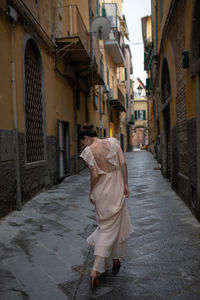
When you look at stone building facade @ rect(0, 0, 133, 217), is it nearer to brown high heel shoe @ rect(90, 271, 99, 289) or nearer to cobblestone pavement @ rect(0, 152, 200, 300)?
cobblestone pavement @ rect(0, 152, 200, 300)

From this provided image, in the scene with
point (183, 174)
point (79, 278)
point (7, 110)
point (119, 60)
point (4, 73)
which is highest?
point (119, 60)

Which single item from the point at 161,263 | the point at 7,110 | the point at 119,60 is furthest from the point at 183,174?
the point at 119,60

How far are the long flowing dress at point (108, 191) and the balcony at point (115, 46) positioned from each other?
19171 mm

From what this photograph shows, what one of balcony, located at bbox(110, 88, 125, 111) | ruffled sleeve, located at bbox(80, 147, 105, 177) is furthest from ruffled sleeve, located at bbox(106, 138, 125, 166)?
balcony, located at bbox(110, 88, 125, 111)

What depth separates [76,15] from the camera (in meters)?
9.97

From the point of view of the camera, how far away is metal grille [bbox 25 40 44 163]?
6832mm

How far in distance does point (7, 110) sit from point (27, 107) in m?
1.39

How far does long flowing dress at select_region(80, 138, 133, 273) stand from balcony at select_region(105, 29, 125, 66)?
1917 cm

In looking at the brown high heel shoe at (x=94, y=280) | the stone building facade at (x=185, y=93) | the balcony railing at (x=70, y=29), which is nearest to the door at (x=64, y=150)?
the balcony railing at (x=70, y=29)

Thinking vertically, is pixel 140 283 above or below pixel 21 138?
below

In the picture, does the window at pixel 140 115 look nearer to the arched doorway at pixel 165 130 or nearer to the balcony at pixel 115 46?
the balcony at pixel 115 46

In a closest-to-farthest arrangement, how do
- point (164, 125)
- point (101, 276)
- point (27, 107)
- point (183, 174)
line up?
point (101, 276) → point (183, 174) → point (27, 107) → point (164, 125)

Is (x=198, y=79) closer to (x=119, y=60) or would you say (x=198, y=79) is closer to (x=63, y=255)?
(x=63, y=255)

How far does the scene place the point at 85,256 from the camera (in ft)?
11.2
